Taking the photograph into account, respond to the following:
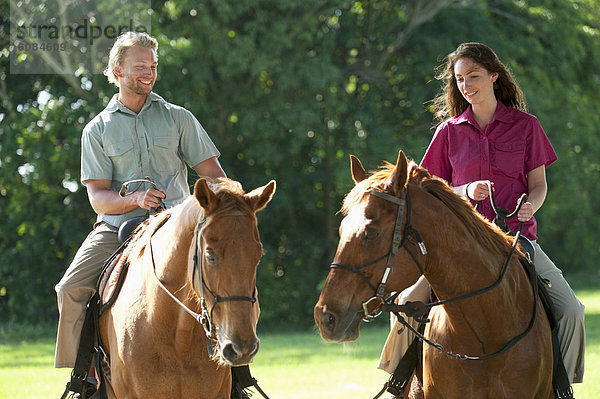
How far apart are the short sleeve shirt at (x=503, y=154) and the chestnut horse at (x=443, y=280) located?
20.8 inches

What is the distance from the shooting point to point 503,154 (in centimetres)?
529

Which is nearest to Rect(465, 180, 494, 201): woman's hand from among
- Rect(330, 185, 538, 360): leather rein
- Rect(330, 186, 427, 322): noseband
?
Rect(330, 185, 538, 360): leather rein

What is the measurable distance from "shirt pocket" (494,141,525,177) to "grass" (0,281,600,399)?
3.17 metres

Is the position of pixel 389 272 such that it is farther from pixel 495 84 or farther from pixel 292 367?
pixel 292 367

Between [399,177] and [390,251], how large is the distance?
397 mm

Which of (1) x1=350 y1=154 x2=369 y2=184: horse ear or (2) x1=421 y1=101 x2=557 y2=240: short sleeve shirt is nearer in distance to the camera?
(1) x1=350 y1=154 x2=369 y2=184: horse ear

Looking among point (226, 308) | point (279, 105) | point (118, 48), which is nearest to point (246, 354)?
point (226, 308)

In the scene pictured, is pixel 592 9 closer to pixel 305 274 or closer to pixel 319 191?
pixel 319 191

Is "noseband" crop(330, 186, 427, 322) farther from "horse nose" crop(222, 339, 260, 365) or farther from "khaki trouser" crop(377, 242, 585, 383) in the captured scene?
"khaki trouser" crop(377, 242, 585, 383)

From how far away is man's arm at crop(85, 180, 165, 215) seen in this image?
5109mm

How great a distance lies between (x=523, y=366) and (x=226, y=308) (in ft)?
5.83

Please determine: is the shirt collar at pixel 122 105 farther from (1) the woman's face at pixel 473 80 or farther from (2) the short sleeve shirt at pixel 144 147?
(1) the woman's face at pixel 473 80

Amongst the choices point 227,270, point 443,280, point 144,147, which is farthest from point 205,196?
point 144,147

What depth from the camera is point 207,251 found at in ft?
13.6
